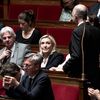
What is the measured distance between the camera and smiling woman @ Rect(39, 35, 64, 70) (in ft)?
6.23

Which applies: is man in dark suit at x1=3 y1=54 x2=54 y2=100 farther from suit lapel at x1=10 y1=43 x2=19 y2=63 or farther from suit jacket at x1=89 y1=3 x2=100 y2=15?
suit jacket at x1=89 y1=3 x2=100 y2=15

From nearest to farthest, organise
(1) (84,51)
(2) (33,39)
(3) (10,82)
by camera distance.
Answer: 1. (3) (10,82)
2. (1) (84,51)
3. (2) (33,39)

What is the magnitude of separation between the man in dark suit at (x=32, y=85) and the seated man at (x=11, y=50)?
1.28 ft

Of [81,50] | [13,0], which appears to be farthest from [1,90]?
[13,0]

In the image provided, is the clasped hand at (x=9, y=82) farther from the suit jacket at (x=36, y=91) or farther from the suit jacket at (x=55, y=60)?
the suit jacket at (x=55, y=60)

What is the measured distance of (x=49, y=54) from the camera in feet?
6.33

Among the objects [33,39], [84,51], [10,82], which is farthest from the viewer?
[33,39]

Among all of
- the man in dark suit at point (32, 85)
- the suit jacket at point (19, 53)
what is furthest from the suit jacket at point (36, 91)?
the suit jacket at point (19, 53)

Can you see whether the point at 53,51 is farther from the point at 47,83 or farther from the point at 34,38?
the point at 47,83

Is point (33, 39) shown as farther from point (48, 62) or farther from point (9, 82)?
point (9, 82)

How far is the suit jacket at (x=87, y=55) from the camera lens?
1.58 metres

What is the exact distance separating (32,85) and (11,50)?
50cm

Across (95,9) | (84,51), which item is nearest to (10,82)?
(84,51)

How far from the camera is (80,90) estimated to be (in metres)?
1.50
